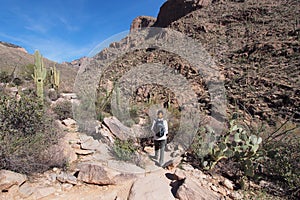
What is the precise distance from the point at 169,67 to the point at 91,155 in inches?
335

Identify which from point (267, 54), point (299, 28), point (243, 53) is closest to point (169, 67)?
point (243, 53)

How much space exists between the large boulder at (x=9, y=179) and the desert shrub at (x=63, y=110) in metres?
2.83

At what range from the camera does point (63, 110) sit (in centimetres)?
528

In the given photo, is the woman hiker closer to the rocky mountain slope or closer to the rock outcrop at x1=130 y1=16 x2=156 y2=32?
the rocky mountain slope

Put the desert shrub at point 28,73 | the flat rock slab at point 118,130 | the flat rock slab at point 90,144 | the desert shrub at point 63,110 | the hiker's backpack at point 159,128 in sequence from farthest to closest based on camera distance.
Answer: the desert shrub at point 28,73 → the desert shrub at point 63,110 → the flat rock slab at point 118,130 → the flat rock slab at point 90,144 → the hiker's backpack at point 159,128

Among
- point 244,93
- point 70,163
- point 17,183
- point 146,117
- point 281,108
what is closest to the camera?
point 17,183

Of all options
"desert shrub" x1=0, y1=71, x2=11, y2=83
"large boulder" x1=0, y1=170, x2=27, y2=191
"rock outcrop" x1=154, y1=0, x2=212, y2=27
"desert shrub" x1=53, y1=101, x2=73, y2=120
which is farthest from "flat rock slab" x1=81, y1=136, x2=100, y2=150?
"rock outcrop" x1=154, y1=0, x2=212, y2=27

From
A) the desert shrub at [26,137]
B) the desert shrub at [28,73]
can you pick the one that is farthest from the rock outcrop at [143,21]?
the desert shrub at [26,137]

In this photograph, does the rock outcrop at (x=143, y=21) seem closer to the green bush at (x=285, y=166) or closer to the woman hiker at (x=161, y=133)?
the woman hiker at (x=161, y=133)

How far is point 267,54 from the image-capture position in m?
9.62

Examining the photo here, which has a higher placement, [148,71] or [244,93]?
[148,71]

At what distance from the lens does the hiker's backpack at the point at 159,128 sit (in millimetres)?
3301

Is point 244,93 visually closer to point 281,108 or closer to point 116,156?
point 281,108

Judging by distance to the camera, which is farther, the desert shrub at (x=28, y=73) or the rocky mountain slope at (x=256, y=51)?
the desert shrub at (x=28, y=73)
